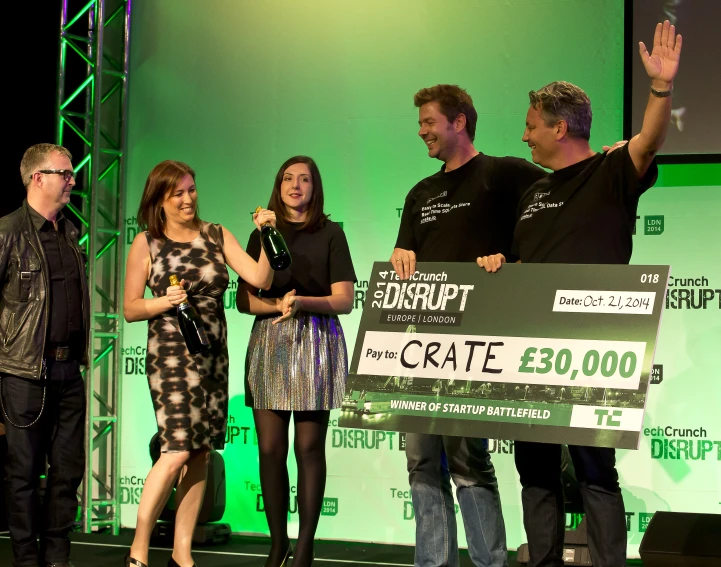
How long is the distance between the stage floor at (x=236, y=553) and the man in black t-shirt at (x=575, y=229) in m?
1.72

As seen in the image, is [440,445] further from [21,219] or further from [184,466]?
[21,219]

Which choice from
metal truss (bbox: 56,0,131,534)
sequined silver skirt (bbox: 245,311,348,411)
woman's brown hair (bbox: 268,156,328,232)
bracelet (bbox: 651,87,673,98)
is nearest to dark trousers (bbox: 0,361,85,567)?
sequined silver skirt (bbox: 245,311,348,411)

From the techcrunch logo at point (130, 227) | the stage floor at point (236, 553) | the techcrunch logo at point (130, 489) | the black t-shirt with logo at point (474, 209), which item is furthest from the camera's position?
the techcrunch logo at point (130, 227)

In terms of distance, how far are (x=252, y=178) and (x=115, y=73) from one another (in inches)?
39.4

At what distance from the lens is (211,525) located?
499 centimetres

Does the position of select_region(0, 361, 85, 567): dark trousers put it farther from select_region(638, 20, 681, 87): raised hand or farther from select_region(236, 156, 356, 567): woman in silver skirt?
select_region(638, 20, 681, 87): raised hand

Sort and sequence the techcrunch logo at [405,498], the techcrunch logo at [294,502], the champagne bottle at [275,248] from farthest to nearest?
the techcrunch logo at [294,502]
the techcrunch logo at [405,498]
the champagne bottle at [275,248]

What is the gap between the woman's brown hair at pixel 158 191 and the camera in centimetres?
374

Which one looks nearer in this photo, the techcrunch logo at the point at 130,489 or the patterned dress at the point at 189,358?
the patterned dress at the point at 189,358

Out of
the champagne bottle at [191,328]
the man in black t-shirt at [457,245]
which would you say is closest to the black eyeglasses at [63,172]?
the champagne bottle at [191,328]

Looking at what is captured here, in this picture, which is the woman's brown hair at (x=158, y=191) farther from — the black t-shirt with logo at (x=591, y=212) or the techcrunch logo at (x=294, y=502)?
the techcrunch logo at (x=294, y=502)

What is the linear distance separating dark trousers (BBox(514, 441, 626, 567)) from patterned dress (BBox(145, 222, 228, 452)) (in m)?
1.28

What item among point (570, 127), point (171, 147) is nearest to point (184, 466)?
point (570, 127)

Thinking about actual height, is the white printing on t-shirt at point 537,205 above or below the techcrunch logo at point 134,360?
above
